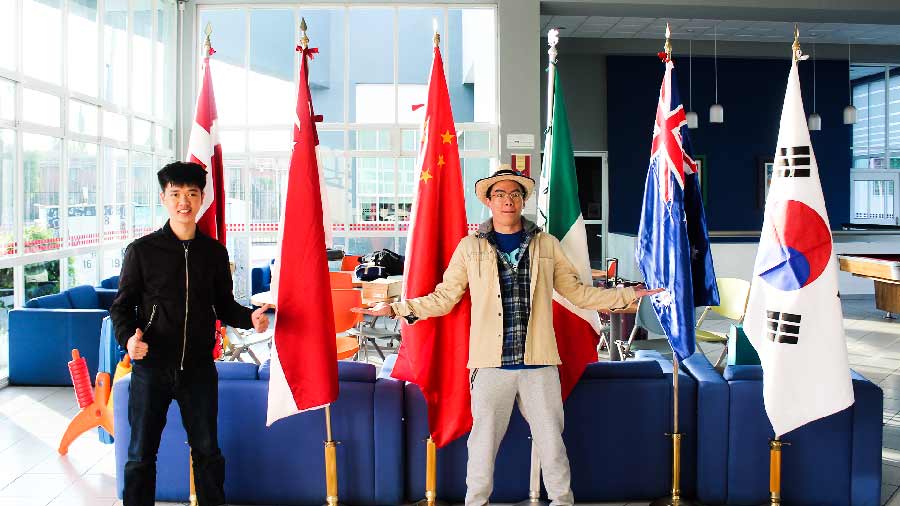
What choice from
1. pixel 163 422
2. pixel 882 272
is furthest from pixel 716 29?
pixel 163 422

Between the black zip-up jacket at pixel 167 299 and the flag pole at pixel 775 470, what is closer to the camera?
the black zip-up jacket at pixel 167 299

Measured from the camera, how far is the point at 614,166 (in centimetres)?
1435

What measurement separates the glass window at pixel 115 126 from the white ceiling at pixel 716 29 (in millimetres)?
6531

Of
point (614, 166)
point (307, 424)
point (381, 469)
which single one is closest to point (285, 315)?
point (307, 424)

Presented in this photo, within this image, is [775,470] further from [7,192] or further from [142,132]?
[142,132]

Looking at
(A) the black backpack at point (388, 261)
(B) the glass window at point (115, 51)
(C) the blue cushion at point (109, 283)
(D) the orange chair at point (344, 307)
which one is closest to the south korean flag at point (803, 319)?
(D) the orange chair at point (344, 307)

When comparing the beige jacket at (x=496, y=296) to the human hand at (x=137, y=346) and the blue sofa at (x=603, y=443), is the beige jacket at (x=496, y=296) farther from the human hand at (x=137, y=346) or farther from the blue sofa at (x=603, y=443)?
the human hand at (x=137, y=346)

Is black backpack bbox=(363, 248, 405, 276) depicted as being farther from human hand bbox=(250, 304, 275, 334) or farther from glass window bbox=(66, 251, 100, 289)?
human hand bbox=(250, 304, 275, 334)

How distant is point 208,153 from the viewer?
419cm

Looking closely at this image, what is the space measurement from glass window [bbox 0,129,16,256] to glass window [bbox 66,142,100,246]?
3.28ft

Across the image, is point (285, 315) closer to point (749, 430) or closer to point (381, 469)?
point (381, 469)

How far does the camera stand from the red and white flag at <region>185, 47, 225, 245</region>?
13.4 ft

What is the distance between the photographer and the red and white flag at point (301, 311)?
3.62m

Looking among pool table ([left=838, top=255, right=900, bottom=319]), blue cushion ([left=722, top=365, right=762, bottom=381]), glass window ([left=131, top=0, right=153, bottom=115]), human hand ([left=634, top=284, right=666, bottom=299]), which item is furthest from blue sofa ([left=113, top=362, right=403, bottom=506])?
pool table ([left=838, top=255, right=900, bottom=319])
